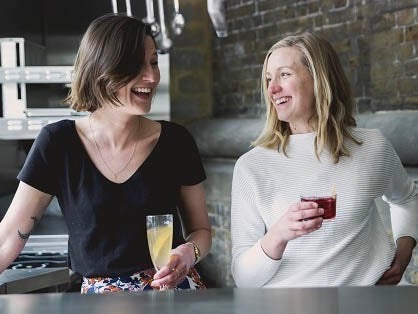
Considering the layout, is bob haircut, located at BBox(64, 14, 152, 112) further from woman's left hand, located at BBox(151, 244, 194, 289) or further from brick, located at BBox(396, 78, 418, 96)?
brick, located at BBox(396, 78, 418, 96)

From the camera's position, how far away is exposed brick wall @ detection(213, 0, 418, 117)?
462cm

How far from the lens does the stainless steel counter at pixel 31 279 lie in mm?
2742

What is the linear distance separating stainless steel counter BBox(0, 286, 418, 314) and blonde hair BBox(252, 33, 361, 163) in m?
0.73

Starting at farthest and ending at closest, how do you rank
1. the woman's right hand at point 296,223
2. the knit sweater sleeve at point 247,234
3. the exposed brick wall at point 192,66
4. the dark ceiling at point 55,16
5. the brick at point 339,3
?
the exposed brick wall at point 192,66
the brick at point 339,3
the dark ceiling at point 55,16
the knit sweater sleeve at point 247,234
the woman's right hand at point 296,223

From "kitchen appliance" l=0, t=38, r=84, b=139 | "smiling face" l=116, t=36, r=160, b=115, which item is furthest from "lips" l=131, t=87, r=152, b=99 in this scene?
"kitchen appliance" l=0, t=38, r=84, b=139

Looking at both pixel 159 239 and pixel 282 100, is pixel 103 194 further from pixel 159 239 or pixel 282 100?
pixel 282 100

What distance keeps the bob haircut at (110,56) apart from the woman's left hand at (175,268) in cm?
46

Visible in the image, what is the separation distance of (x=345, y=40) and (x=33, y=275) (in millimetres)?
2953

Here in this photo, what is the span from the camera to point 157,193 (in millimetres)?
2404

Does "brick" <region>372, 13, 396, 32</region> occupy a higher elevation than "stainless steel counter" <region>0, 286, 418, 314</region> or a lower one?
higher

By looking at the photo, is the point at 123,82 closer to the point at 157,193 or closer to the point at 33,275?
the point at 157,193

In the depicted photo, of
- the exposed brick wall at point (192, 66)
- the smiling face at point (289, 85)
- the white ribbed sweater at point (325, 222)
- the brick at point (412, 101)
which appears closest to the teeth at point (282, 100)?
the smiling face at point (289, 85)

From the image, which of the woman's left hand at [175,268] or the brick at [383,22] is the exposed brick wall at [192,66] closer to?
the brick at [383,22]

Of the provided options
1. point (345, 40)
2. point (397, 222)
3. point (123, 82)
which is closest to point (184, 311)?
point (123, 82)
